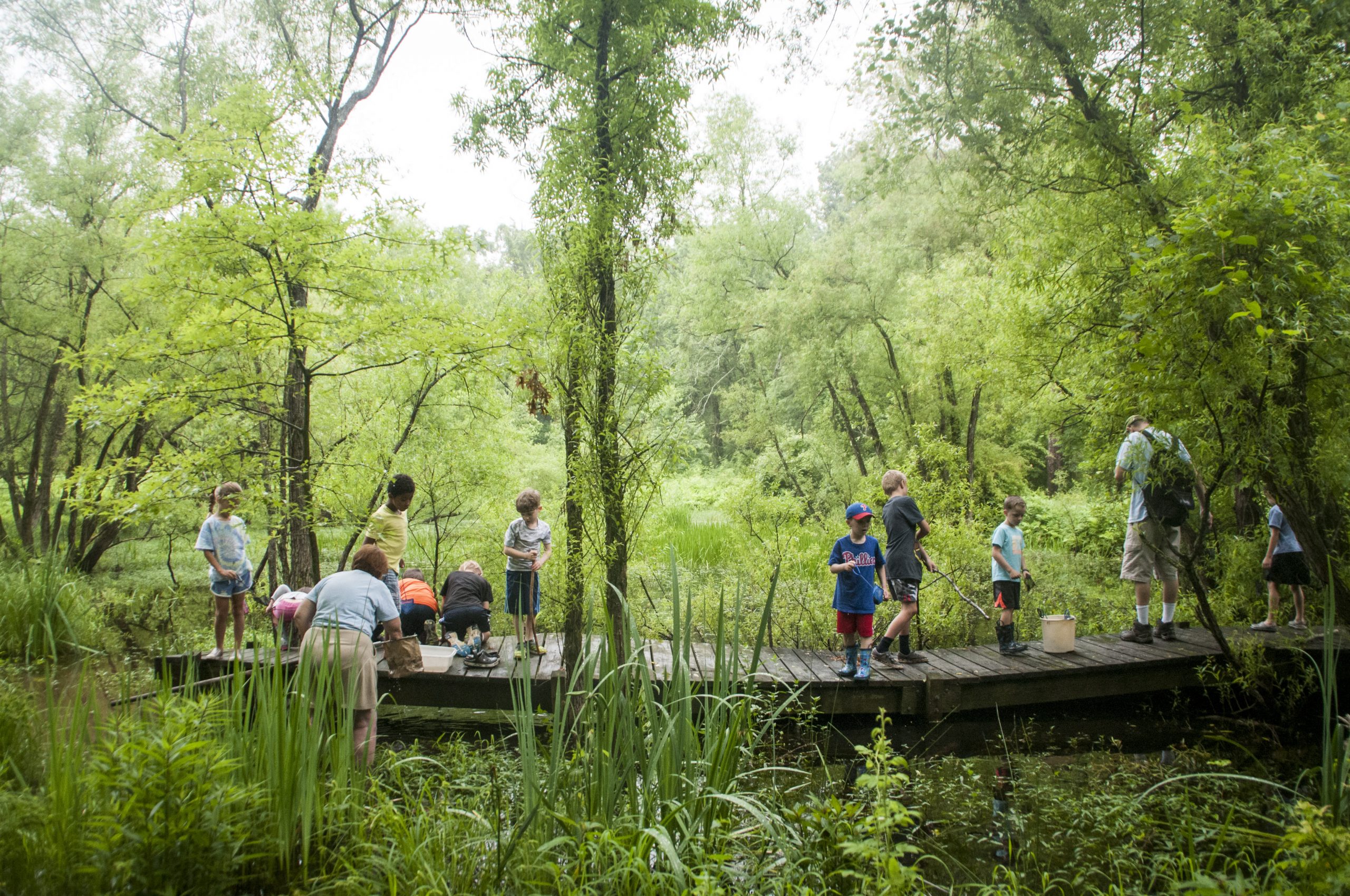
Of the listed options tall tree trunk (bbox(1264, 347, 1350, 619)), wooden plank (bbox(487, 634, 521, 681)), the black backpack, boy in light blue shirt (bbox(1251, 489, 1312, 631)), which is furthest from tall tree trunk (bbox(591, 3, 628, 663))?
boy in light blue shirt (bbox(1251, 489, 1312, 631))

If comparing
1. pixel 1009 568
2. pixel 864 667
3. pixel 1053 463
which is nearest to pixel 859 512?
pixel 864 667

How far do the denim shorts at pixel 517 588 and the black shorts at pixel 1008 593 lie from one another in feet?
13.7

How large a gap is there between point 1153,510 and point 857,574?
2672 millimetres

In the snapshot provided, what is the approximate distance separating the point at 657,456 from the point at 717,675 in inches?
133

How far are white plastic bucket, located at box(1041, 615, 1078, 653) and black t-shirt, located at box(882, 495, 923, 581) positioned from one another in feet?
4.50

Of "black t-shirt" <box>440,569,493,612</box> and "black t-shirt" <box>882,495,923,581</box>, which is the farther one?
"black t-shirt" <box>440,569,493,612</box>

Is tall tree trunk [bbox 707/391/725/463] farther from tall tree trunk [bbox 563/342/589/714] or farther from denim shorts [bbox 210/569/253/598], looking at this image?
denim shorts [bbox 210/569/253/598]

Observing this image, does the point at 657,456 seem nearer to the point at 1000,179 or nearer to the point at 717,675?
the point at 717,675

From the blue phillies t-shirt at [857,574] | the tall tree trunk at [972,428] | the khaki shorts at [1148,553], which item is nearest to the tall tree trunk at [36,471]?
the blue phillies t-shirt at [857,574]

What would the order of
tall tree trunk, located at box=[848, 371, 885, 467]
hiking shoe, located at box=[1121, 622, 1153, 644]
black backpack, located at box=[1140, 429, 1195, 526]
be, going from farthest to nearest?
tall tree trunk, located at box=[848, 371, 885, 467] → hiking shoe, located at box=[1121, 622, 1153, 644] → black backpack, located at box=[1140, 429, 1195, 526]

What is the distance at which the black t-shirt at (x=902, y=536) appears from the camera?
615 centimetres

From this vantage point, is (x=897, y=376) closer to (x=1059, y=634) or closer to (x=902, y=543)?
(x=1059, y=634)

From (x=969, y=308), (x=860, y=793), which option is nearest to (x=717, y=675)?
(x=860, y=793)

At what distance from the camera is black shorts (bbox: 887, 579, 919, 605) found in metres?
6.22
